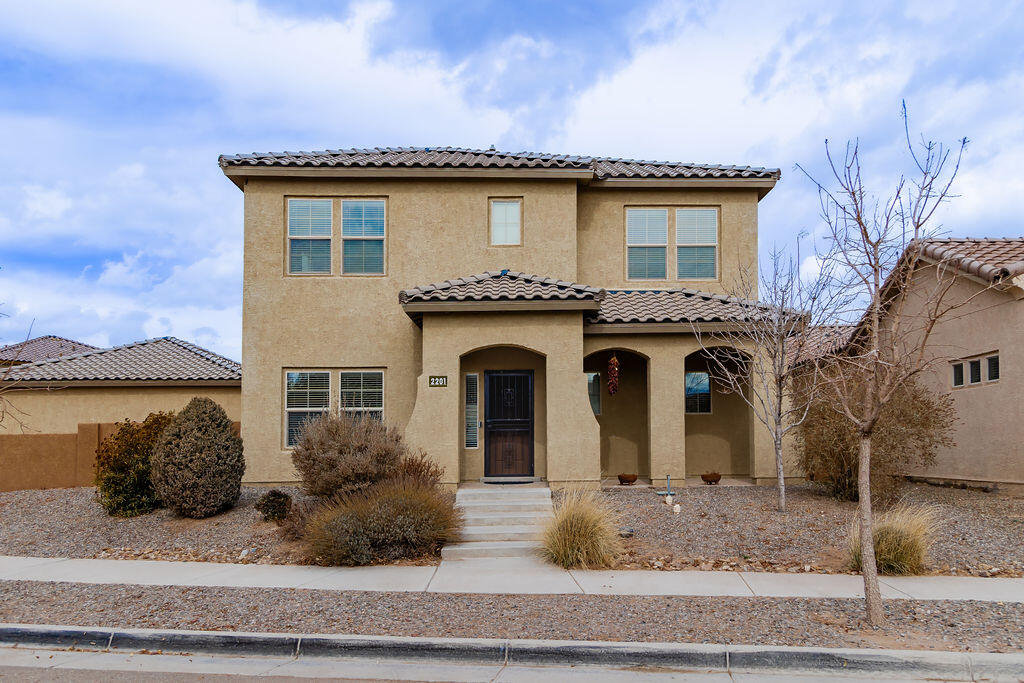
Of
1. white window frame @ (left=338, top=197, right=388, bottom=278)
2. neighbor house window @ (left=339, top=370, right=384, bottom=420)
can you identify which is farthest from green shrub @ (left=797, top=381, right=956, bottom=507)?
white window frame @ (left=338, top=197, right=388, bottom=278)

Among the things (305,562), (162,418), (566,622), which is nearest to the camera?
(566,622)

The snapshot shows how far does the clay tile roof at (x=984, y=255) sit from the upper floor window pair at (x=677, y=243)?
175 inches

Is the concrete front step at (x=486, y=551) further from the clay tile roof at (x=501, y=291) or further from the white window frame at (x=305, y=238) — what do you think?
the white window frame at (x=305, y=238)

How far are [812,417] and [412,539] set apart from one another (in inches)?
295

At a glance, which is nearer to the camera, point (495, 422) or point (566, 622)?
point (566, 622)

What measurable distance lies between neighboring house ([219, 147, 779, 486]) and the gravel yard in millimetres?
3027

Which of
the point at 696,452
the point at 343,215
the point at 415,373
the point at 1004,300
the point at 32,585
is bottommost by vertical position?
the point at 32,585

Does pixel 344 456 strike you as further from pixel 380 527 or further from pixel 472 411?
pixel 472 411

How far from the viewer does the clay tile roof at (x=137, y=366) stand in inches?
728

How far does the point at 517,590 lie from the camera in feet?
31.0

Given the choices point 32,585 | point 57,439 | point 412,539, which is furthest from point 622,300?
point 57,439

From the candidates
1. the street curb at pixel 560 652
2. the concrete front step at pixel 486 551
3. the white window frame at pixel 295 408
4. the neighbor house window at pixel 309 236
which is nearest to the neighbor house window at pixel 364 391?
the white window frame at pixel 295 408

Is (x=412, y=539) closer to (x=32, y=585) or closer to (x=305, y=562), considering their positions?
(x=305, y=562)

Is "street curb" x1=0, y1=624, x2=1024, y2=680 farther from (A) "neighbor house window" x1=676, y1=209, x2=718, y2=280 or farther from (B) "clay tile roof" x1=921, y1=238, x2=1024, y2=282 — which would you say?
(A) "neighbor house window" x1=676, y1=209, x2=718, y2=280
